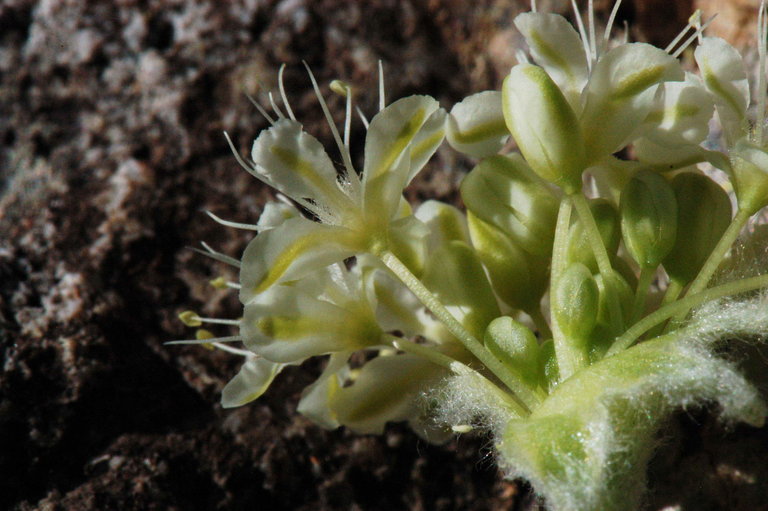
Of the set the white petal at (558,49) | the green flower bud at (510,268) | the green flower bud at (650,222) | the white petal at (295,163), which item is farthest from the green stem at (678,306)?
the white petal at (295,163)

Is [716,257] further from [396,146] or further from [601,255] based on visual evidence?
[396,146]

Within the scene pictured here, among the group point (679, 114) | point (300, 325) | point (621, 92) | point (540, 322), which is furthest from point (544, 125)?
point (300, 325)

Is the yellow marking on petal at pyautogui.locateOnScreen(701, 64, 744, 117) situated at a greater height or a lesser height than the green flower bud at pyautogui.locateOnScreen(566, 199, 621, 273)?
greater

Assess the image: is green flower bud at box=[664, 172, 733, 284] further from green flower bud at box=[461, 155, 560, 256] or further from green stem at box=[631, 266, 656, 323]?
green flower bud at box=[461, 155, 560, 256]

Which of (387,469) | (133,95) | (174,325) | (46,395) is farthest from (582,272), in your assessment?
(133,95)

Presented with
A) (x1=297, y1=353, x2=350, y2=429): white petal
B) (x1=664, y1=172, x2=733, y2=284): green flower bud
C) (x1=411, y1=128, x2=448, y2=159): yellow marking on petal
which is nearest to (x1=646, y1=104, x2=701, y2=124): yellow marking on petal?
(x1=664, y1=172, x2=733, y2=284): green flower bud

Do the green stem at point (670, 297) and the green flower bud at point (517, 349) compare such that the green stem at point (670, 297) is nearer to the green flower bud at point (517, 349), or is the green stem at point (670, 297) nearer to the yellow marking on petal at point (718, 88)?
the green flower bud at point (517, 349)
